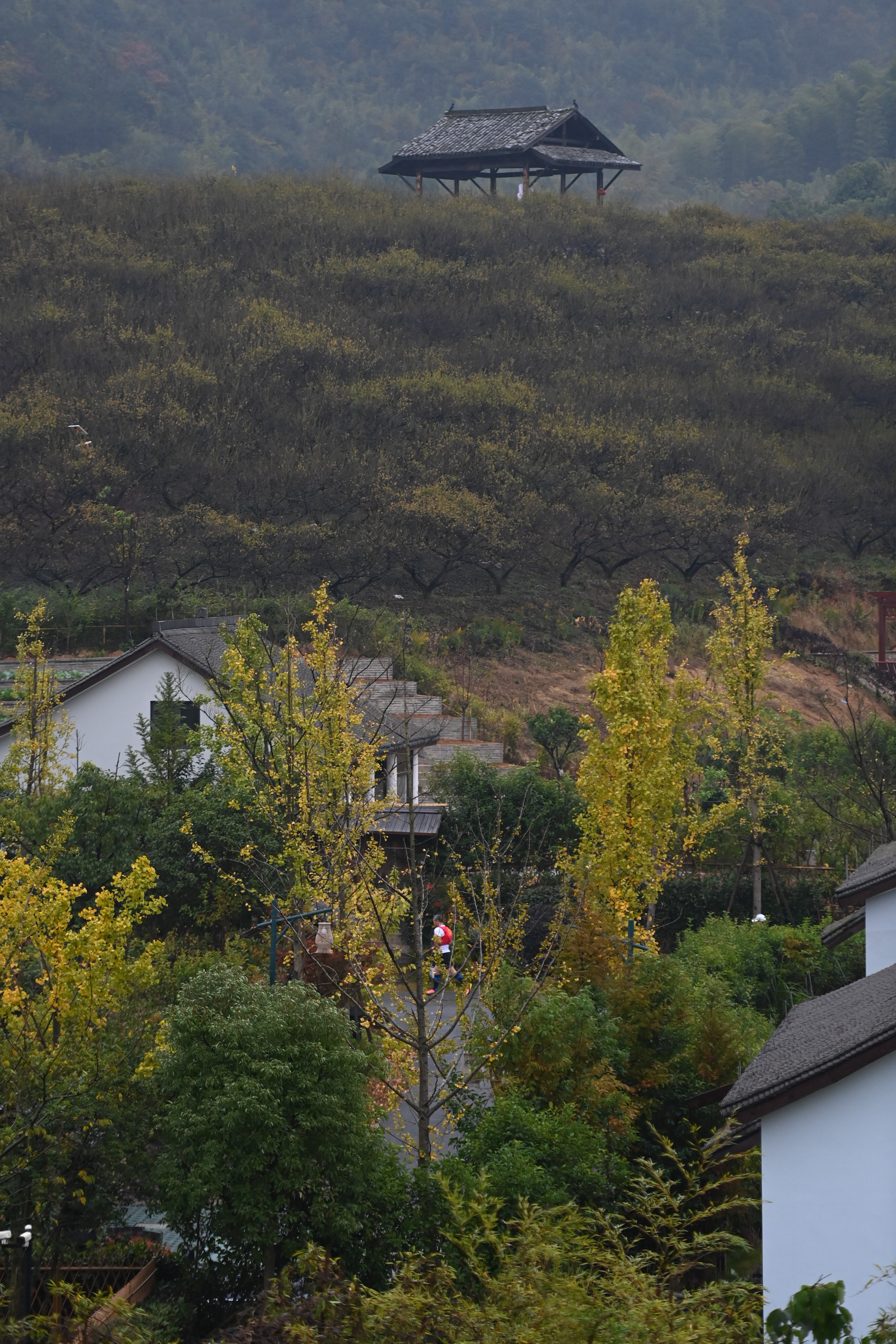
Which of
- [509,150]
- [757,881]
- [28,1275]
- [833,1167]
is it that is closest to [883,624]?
[757,881]

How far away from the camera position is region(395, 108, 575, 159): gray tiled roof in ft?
211

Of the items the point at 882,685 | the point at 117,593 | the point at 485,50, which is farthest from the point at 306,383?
the point at 485,50

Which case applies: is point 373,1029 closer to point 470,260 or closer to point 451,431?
point 451,431

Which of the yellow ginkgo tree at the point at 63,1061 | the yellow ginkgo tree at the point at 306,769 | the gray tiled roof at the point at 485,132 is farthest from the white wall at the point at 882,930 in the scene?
the gray tiled roof at the point at 485,132

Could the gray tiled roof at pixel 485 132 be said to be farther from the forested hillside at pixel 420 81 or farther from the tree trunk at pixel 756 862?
the tree trunk at pixel 756 862

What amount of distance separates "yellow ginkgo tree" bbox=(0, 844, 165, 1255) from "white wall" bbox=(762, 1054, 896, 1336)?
607 cm

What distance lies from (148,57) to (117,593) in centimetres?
9185

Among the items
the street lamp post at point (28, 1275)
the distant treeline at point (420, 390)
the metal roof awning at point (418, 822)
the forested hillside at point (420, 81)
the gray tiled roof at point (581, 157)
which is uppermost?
the forested hillside at point (420, 81)

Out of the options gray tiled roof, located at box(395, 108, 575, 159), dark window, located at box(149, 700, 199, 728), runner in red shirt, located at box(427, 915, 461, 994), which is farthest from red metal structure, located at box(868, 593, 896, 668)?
gray tiled roof, located at box(395, 108, 575, 159)

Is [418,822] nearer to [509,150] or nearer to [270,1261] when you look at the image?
[270,1261]

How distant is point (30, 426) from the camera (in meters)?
45.2

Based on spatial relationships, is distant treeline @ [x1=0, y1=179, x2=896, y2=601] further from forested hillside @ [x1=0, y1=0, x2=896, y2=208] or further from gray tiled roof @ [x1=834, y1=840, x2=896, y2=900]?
forested hillside @ [x1=0, y1=0, x2=896, y2=208]

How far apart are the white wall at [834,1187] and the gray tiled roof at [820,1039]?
0.23 metres

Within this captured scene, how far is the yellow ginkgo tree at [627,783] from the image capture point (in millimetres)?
20297
